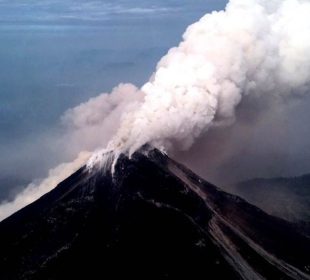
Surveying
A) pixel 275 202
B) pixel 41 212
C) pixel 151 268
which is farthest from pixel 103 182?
pixel 275 202

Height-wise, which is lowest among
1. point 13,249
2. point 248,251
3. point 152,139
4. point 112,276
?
point 248,251

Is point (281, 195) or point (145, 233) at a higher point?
point (281, 195)

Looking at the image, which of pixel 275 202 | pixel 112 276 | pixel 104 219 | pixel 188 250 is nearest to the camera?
pixel 112 276

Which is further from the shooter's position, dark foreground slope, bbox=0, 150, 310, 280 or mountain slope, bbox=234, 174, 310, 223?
mountain slope, bbox=234, 174, 310, 223

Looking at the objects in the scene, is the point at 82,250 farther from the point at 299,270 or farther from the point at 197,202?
the point at 299,270

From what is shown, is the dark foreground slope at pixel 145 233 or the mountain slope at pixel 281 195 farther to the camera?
the mountain slope at pixel 281 195

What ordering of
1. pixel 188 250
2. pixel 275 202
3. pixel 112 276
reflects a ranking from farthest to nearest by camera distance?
pixel 275 202
pixel 188 250
pixel 112 276

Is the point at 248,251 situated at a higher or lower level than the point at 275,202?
lower

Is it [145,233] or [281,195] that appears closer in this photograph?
[145,233]
